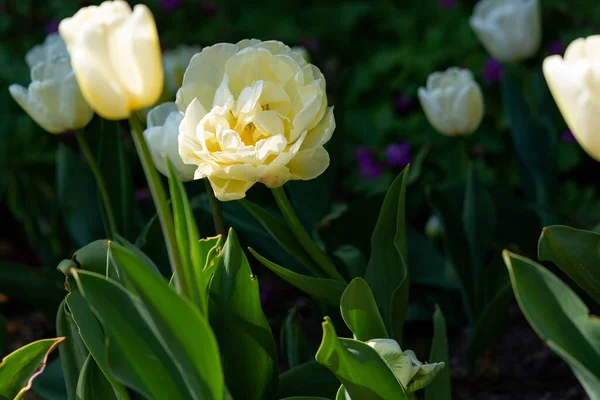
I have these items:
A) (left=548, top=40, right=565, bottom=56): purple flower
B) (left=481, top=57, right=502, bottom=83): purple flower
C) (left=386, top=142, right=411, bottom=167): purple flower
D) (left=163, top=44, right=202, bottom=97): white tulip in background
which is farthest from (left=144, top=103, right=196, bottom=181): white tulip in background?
(left=548, top=40, right=565, bottom=56): purple flower

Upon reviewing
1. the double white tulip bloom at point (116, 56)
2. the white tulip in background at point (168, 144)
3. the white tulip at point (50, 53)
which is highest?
the double white tulip bloom at point (116, 56)

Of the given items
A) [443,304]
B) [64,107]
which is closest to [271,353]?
[64,107]

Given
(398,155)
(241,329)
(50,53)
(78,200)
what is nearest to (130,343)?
(241,329)

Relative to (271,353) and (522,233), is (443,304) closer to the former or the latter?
(522,233)

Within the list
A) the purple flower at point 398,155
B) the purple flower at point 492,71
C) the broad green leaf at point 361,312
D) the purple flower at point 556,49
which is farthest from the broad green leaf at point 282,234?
the purple flower at point 556,49

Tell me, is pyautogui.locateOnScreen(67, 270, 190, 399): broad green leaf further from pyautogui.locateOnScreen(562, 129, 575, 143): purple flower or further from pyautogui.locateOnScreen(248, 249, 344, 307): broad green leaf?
pyautogui.locateOnScreen(562, 129, 575, 143): purple flower

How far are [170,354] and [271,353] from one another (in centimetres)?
25

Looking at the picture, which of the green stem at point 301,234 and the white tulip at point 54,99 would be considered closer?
the green stem at point 301,234

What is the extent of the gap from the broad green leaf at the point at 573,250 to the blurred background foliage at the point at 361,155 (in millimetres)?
408

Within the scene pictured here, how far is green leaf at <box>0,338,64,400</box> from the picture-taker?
96 cm

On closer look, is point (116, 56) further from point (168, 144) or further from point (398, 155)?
point (398, 155)

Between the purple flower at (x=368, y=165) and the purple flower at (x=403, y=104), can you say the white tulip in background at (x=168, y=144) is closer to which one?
the purple flower at (x=368, y=165)

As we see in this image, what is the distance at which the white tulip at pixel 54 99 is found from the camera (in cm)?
126

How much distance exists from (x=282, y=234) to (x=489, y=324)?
0.45 meters
